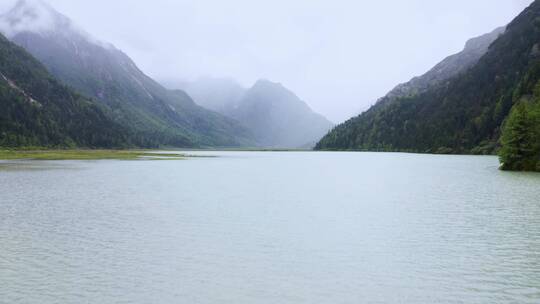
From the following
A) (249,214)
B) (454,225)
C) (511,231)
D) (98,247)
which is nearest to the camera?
(98,247)

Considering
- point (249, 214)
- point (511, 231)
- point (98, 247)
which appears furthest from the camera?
point (249, 214)

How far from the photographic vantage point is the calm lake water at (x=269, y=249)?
21188mm

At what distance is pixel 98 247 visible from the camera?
2973 cm

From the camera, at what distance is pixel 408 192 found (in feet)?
203

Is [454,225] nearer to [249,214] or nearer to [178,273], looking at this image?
[249,214]

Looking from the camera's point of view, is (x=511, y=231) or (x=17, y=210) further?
(x=17, y=210)

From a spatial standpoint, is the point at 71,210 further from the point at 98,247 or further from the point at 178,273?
the point at 178,273

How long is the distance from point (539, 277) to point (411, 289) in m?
6.53

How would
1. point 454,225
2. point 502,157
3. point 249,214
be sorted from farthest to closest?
point 502,157 → point 249,214 → point 454,225

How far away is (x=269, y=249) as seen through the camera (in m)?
29.4

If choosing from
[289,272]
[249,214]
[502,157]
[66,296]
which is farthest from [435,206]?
[502,157]

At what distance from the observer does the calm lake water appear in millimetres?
21188

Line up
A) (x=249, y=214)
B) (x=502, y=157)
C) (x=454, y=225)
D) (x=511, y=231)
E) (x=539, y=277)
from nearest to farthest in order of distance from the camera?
(x=539, y=277)
(x=511, y=231)
(x=454, y=225)
(x=249, y=214)
(x=502, y=157)

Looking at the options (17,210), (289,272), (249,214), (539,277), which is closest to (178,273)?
(289,272)
